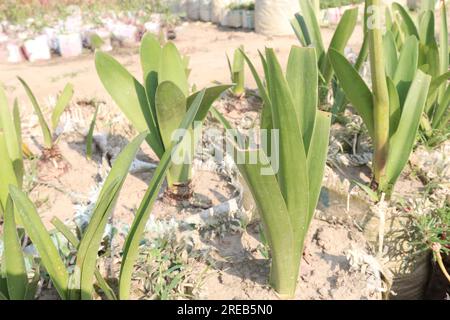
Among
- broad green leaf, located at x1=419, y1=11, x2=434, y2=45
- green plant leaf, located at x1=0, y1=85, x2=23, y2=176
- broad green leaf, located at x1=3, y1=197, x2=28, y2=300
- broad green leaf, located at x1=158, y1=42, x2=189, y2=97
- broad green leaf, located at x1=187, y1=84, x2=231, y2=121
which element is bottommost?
broad green leaf, located at x1=3, y1=197, x2=28, y2=300

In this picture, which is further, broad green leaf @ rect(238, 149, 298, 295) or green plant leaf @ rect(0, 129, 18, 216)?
green plant leaf @ rect(0, 129, 18, 216)

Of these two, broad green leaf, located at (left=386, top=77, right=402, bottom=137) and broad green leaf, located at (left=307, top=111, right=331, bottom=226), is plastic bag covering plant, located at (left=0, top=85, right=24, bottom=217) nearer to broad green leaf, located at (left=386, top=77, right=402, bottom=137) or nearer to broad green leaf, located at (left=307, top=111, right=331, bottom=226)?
broad green leaf, located at (left=307, top=111, right=331, bottom=226)

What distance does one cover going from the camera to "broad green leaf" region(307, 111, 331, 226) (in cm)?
91

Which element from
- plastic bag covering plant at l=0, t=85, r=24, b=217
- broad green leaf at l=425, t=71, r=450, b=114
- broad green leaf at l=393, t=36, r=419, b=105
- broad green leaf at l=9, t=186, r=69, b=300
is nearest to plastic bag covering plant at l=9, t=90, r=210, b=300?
broad green leaf at l=9, t=186, r=69, b=300

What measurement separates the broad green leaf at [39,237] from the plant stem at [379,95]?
810mm

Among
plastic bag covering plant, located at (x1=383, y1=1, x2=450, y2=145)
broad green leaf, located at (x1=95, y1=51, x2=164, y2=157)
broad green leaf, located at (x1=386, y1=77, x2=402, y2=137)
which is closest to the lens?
broad green leaf, located at (x1=386, y1=77, x2=402, y2=137)

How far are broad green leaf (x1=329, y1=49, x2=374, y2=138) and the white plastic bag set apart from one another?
→ 11.0 feet

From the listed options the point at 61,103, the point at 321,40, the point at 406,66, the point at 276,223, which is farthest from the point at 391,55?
the point at 61,103

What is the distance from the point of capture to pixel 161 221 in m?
1.25

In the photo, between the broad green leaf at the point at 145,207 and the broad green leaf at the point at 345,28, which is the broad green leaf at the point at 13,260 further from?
the broad green leaf at the point at 345,28

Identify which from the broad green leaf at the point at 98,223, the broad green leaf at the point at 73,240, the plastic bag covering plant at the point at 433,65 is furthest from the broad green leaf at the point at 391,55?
the broad green leaf at the point at 73,240

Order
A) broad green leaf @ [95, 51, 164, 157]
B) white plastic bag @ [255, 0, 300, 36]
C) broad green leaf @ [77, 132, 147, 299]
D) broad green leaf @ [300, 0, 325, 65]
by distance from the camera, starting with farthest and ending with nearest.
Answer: white plastic bag @ [255, 0, 300, 36], broad green leaf @ [300, 0, 325, 65], broad green leaf @ [95, 51, 164, 157], broad green leaf @ [77, 132, 147, 299]
